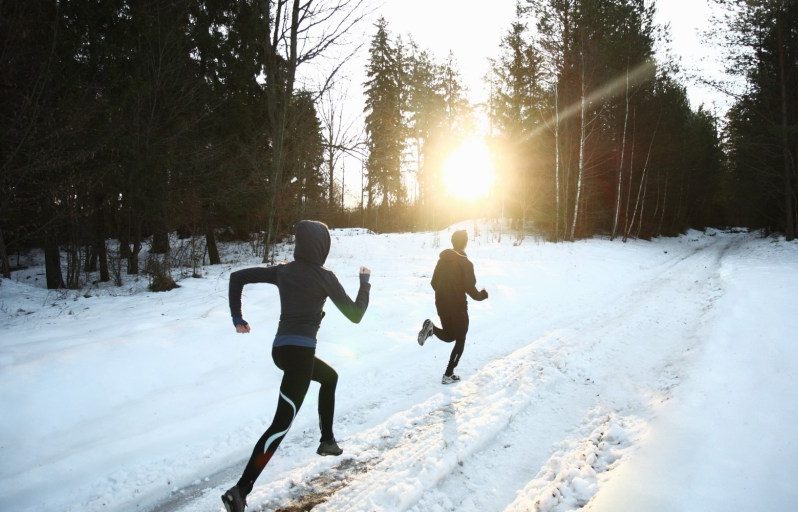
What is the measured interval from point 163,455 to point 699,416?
18.1 ft

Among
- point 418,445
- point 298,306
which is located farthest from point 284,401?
point 418,445

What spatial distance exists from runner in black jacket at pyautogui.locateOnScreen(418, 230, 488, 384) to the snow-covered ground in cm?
59

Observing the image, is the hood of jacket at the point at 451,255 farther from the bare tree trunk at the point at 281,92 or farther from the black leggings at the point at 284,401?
the bare tree trunk at the point at 281,92

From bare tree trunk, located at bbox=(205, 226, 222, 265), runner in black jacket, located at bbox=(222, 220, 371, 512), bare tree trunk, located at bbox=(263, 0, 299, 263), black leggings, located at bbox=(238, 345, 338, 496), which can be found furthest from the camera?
bare tree trunk, located at bbox=(205, 226, 222, 265)

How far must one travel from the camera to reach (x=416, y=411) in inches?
181

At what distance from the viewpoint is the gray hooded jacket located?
312cm

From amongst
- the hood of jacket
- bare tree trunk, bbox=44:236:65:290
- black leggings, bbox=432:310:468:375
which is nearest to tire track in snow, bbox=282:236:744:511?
black leggings, bbox=432:310:468:375

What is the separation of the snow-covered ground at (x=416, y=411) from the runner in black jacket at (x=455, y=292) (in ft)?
1.93

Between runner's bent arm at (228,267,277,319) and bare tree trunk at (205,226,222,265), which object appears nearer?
runner's bent arm at (228,267,277,319)

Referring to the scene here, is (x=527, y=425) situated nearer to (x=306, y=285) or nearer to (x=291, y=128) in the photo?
(x=306, y=285)

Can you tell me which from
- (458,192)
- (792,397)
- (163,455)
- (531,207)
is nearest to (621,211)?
(531,207)

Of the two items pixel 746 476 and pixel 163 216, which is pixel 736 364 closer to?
pixel 746 476

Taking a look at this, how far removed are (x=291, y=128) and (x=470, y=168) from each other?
20758 mm

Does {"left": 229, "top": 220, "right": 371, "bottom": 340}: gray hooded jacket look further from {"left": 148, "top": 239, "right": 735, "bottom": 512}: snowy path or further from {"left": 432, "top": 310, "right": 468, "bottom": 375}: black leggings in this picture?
{"left": 432, "top": 310, "right": 468, "bottom": 375}: black leggings
